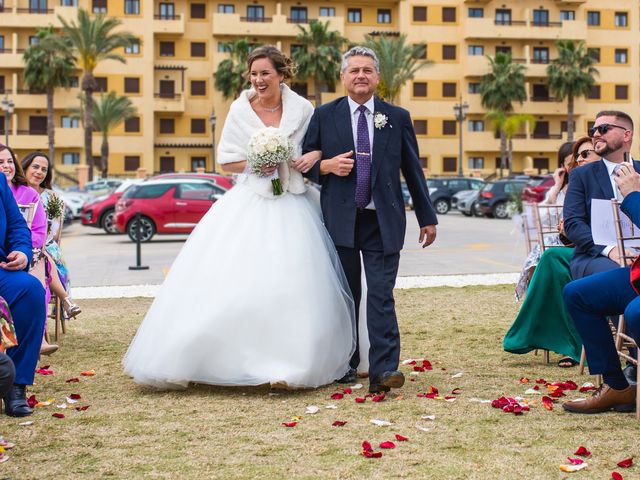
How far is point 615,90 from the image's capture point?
73188 mm

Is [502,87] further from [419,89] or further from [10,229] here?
[10,229]

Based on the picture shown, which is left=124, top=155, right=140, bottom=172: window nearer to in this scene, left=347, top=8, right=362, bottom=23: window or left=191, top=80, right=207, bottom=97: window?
left=191, top=80, right=207, bottom=97: window

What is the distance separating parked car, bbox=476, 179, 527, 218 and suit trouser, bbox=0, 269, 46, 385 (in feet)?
101

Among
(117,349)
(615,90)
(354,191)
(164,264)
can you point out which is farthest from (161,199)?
(615,90)

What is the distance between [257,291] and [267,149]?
945 millimetres

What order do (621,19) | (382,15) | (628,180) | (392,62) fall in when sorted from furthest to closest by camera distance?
(621,19) → (382,15) → (392,62) → (628,180)

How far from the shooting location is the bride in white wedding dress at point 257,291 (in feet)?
19.3

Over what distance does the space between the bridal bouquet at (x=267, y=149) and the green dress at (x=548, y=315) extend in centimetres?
214

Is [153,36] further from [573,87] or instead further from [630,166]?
[630,166]

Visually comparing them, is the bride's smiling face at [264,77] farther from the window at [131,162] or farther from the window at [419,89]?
the window at [419,89]

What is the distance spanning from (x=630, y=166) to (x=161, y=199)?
18.6 meters

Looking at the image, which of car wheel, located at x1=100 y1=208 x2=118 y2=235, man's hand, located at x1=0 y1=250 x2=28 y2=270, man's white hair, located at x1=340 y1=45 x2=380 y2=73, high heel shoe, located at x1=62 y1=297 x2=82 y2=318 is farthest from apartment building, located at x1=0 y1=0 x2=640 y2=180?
man's hand, located at x1=0 y1=250 x2=28 y2=270

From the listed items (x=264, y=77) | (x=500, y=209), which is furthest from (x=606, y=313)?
(x=500, y=209)

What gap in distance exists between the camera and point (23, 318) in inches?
218
